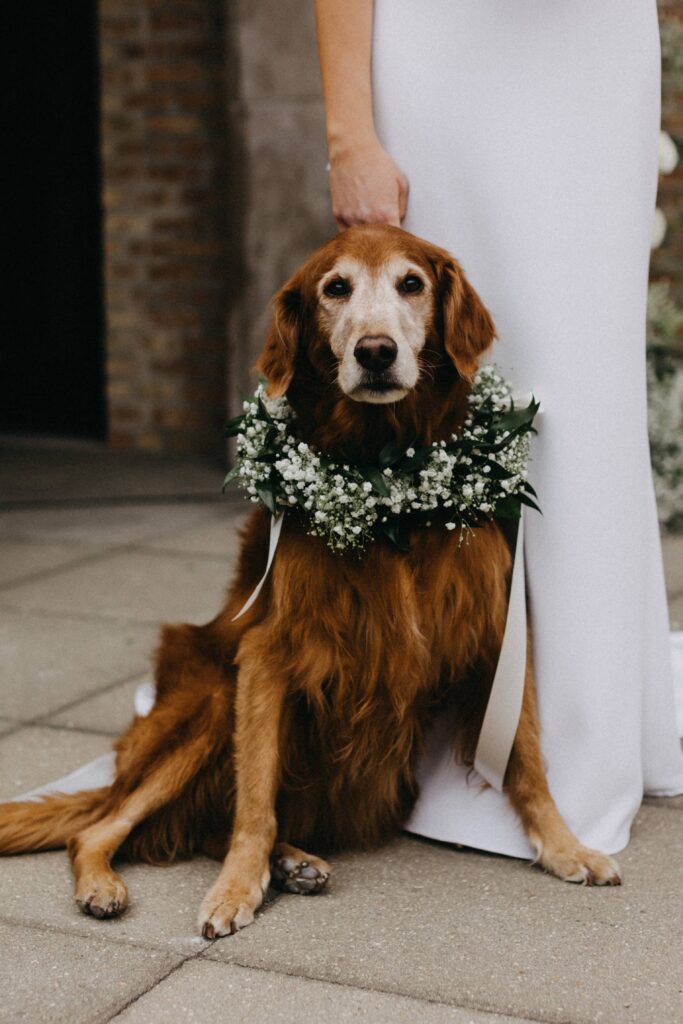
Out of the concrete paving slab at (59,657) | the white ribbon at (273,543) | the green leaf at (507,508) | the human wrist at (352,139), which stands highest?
the human wrist at (352,139)

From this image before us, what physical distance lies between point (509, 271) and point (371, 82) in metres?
0.54

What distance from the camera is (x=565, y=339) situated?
3.16m

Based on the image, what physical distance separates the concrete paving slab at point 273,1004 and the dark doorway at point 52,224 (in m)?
7.08

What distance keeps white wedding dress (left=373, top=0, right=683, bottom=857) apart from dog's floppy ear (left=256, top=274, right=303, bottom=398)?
412 mm

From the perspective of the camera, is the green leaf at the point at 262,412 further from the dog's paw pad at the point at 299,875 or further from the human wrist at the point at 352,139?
the dog's paw pad at the point at 299,875

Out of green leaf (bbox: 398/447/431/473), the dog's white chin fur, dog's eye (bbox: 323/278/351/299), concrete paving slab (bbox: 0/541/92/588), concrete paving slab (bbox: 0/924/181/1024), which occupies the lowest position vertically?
concrete paving slab (bbox: 0/924/181/1024)

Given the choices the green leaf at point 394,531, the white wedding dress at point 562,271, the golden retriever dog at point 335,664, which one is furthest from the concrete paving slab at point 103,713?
the green leaf at point 394,531

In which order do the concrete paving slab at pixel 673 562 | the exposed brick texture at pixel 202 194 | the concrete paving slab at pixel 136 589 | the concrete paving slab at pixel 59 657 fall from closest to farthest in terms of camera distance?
the concrete paving slab at pixel 59 657 < the concrete paving slab at pixel 136 589 < the concrete paving slab at pixel 673 562 < the exposed brick texture at pixel 202 194

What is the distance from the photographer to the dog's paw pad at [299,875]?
298cm

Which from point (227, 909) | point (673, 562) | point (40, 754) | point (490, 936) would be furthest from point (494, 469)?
point (673, 562)

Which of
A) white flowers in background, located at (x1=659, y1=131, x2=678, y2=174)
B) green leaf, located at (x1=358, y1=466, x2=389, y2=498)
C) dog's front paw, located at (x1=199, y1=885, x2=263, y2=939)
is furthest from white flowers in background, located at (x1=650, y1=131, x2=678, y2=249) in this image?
dog's front paw, located at (x1=199, y1=885, x2=263, y2=939)

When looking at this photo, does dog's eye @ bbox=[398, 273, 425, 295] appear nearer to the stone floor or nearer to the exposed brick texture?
the stone floor

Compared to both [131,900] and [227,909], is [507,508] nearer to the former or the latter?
[227,909]

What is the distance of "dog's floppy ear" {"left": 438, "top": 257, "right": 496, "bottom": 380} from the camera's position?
9.64 ft
